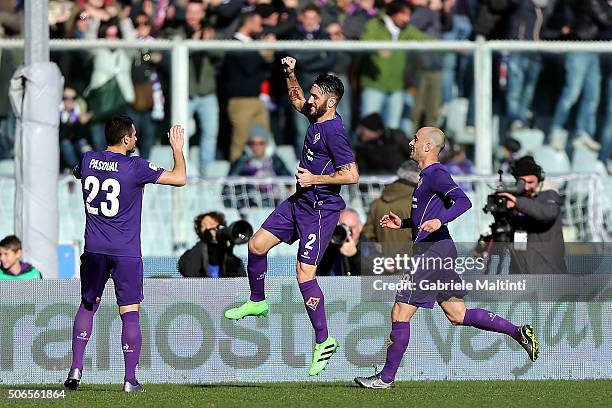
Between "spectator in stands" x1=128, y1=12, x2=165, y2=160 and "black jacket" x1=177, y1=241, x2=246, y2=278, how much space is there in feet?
12.7

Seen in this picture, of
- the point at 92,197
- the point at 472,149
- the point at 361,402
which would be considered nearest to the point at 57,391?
the point at 92,197

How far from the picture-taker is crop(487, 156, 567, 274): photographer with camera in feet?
43.5

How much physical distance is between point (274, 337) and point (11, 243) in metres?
2.37

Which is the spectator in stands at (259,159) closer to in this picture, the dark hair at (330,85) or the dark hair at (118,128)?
the dark hair at (330,85)

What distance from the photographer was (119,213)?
441 inches

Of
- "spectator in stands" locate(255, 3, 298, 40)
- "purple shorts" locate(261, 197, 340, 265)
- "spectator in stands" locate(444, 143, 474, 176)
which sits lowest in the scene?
"purple shorts" locate(261, 197, 340, 265)

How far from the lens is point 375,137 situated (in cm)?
1767

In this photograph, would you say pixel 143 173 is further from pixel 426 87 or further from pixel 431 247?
pixel 426 87

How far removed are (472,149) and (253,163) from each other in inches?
96.4

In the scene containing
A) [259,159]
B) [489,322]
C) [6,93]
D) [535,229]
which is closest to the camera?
[489,322]

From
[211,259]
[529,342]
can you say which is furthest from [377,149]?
[529,342]

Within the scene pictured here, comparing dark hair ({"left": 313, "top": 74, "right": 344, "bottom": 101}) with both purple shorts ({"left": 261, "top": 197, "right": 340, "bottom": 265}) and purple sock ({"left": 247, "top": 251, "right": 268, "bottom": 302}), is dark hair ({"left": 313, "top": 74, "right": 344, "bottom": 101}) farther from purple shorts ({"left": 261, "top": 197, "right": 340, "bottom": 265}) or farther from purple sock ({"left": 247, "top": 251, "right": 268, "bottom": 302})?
purple sock ({"left": 247, "top": 251, "right": 268, "bottom": 302})

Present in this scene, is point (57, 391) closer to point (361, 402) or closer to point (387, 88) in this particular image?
point (361, 402)

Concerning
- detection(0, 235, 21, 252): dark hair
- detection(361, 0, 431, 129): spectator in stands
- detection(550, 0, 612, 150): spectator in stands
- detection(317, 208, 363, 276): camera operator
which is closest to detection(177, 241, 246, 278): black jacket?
detection(317, 208, 363, 276): camera operator
